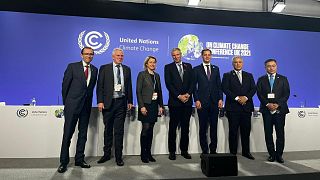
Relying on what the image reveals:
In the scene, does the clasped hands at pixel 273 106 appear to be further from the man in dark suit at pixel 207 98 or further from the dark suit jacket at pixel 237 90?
the man in dark suit at pixel 207 98

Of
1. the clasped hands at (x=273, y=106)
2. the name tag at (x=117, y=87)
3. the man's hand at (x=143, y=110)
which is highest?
the name tag at (x=117, y=87)

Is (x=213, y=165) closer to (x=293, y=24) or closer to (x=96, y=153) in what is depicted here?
(x=96, y=153)

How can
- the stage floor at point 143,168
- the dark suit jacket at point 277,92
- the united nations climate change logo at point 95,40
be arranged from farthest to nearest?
the united nations climate change logo at point 95,40 → the dark suit jacket at point 277,92 → the stage floor at point 143,168

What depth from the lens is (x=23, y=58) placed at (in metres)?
5.75

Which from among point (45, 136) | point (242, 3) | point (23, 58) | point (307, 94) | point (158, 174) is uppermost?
point (242, 3)

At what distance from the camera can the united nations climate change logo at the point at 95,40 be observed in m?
6.06

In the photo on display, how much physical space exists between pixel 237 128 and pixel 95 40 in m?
3.77

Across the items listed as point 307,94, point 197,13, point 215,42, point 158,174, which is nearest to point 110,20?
point 197,13

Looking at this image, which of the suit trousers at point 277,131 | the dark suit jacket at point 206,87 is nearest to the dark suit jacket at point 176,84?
the dark suit jacket at point 206,87

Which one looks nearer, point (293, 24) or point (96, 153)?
point (96, 153)

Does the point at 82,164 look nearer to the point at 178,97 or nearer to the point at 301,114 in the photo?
the point at 178,97

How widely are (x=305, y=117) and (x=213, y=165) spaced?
244 cm

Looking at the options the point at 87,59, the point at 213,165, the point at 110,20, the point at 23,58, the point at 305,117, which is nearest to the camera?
the point at 213,165

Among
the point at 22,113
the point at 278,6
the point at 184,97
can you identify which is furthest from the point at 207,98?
the point at 278,6
